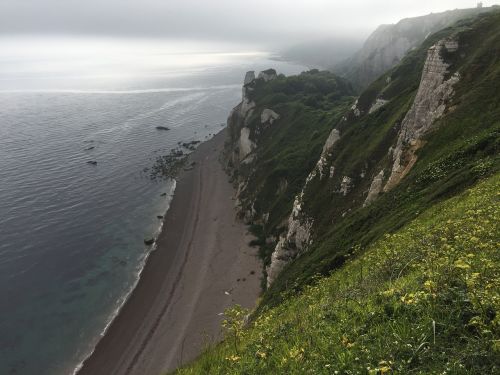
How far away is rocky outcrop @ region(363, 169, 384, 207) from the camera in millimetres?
45500

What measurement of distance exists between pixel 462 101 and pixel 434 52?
41.4ft

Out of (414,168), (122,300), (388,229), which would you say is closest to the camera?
(388,229)

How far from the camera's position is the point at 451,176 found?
34375 millimetres

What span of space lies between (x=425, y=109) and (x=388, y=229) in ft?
78.7

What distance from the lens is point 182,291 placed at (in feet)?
232

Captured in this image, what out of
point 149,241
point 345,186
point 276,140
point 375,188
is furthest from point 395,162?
point 276,140

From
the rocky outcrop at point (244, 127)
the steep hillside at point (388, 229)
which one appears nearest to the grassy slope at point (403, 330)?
the steep hillside at point (388, 229)

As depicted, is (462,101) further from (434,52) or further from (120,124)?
(120,124)

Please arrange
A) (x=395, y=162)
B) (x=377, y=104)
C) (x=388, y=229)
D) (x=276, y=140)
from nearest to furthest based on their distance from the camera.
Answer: (x=388, y=229) < (x=395, y=162) < (x=377, y=104) < (x=276, y=140)

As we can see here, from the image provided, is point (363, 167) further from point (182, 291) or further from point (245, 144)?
point (245, 144)

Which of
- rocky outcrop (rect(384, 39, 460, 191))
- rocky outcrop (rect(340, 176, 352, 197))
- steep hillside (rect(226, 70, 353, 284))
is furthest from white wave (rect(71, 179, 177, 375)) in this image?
rocky outcrop (rect(384, 39, 460, 191))

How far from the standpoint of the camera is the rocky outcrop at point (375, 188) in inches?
1791

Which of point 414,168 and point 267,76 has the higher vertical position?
point 267,76

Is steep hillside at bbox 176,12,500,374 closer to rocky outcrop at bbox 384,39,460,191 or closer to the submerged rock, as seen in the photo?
rocky outcrop at bbox 384,39,460,191
